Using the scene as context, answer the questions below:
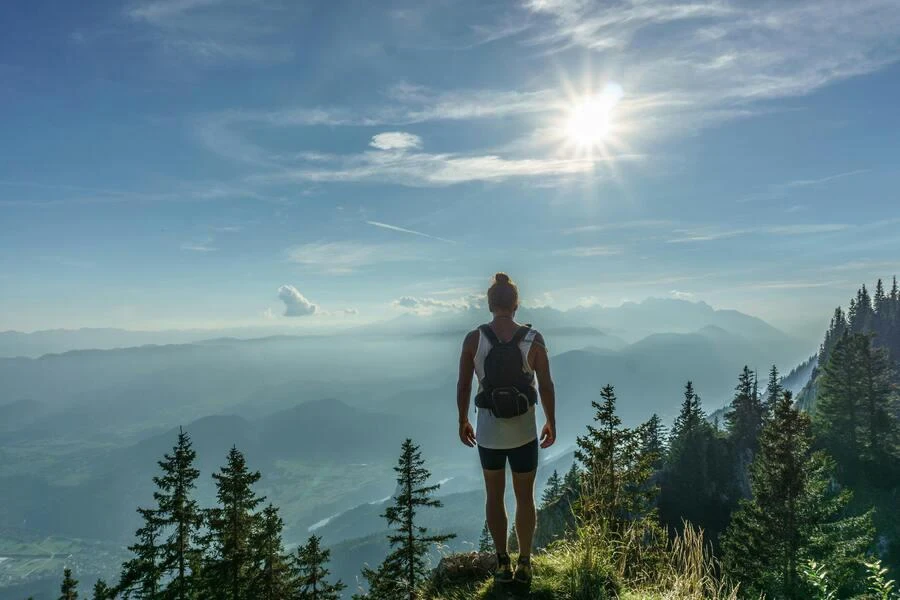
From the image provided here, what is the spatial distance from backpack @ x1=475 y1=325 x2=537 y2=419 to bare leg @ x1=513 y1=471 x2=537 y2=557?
2.85ft

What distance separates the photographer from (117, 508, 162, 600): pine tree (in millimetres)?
19750

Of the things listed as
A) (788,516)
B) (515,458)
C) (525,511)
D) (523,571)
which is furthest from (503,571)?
(788,516)

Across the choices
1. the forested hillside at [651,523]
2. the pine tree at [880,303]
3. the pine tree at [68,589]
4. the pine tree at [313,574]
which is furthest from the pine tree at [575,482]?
the pine tree at [880,303]

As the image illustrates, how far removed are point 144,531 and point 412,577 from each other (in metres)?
11.8

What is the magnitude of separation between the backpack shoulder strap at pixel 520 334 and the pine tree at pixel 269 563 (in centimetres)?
1839

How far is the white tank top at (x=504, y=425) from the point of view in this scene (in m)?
5.79

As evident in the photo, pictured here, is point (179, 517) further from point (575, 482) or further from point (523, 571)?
point (523, 571)

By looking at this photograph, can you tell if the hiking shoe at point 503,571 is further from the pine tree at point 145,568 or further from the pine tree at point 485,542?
the pine tree at point 145,568

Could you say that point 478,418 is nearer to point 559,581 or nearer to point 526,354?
point 526,354

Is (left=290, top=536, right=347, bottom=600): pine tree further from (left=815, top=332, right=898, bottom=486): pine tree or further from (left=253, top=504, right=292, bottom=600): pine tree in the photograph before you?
(left=815, top=332, right=898, bottom=486): pine tree

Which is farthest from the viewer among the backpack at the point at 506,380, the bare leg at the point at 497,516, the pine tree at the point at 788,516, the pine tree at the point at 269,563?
the pine tree at the point at 788,516

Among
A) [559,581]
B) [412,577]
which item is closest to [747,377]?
[412,577]

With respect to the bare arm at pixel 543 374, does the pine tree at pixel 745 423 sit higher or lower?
lower

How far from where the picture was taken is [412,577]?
822 inches
